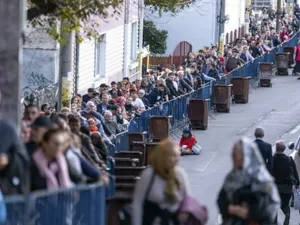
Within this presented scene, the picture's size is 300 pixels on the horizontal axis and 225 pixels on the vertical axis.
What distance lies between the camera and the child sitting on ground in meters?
26.9

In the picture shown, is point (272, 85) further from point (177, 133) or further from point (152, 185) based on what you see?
point (152, 185)

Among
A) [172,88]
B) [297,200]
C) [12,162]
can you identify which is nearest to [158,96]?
[172,88]

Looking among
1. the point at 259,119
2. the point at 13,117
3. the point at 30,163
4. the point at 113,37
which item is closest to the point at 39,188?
the point at 30,163

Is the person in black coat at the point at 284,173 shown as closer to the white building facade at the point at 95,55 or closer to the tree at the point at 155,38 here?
the white building facade at the point at 95,55

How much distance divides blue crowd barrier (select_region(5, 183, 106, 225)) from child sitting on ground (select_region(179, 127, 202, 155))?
14.5 meters

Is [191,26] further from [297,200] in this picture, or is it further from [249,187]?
[249,187]

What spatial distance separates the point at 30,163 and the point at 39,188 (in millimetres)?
309

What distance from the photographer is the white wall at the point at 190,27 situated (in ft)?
181

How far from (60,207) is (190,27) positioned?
4498 centimetres

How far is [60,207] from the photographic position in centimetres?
1142

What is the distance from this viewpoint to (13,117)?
40.1 feet

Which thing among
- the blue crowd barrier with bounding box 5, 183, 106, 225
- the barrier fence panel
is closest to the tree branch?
the blue crowd barrier with bounding box 5, 183, 106, 225

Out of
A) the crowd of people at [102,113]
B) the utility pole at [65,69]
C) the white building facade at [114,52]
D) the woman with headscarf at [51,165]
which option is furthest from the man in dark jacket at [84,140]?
the white building facade at [114,52]

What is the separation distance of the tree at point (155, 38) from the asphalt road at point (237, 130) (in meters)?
10.0
